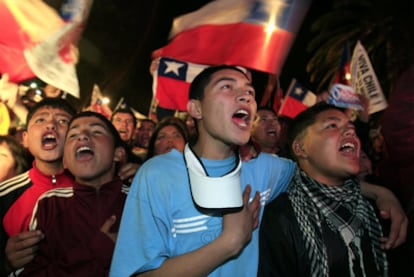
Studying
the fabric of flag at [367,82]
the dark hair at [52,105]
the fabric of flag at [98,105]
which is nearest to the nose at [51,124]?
the dark hair at [52,105]

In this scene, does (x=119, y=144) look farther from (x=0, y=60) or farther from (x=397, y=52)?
(x=397, y=52)

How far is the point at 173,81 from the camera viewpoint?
604 centimetres

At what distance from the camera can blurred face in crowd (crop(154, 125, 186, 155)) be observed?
4.37 metres

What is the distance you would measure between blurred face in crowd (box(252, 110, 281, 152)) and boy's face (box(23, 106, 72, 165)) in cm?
218

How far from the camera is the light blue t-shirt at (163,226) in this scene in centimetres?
200

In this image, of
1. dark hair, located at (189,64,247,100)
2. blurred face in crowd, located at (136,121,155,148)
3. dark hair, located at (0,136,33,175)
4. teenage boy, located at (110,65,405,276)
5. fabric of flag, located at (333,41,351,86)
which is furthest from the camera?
fabric of flag, located at (333,41,351,86)

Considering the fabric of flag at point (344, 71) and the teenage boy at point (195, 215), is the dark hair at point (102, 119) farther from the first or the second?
the fabric of flag at point (344, 71)

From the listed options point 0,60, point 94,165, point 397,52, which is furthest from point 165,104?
point 397,52

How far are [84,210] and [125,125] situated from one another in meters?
3.64

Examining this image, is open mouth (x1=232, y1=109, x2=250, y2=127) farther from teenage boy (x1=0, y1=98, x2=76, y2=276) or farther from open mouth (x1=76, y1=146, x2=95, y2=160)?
teenage boy (x1=0, y1=98, x2=76, y2=276)

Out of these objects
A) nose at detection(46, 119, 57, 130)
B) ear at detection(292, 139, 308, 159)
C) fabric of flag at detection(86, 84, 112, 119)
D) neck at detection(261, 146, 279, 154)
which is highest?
ear at detection(292, 139, 308, 159)

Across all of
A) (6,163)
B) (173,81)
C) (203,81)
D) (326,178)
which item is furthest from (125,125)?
(326,178)

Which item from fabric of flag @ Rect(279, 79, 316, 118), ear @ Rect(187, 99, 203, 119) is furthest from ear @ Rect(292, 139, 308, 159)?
fabric of flag @ Rect(279, 79, 316, 118)

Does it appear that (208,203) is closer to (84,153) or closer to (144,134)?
(84,153)
